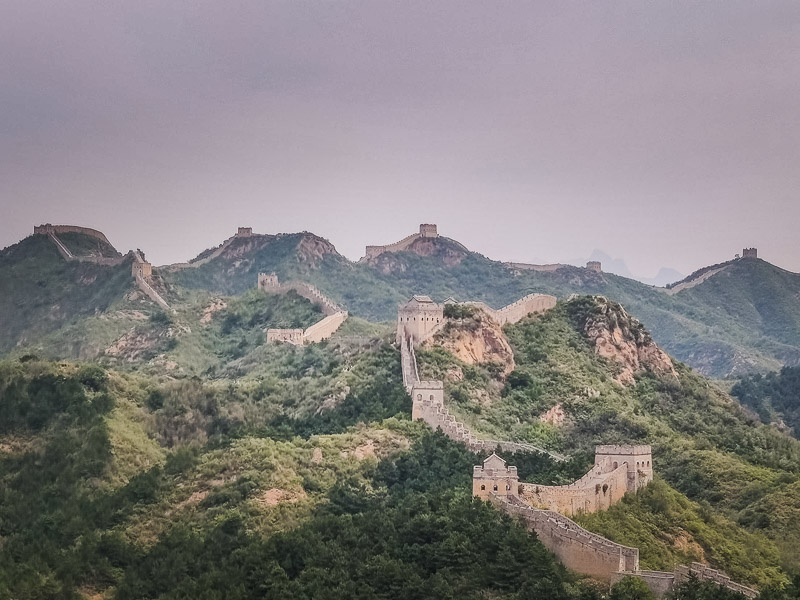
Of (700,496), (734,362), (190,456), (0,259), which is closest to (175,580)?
(190,456)

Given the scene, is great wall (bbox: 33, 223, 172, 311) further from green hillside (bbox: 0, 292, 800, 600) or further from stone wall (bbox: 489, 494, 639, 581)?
stone wall (bbox: 489, 494, 639, 581)

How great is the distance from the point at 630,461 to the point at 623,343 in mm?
36889

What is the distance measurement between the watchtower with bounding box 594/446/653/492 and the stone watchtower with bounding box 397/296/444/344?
2541cm

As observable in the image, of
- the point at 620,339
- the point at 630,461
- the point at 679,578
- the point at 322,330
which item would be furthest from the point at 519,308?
the point at 679,578

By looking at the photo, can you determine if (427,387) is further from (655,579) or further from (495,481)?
(655,579)

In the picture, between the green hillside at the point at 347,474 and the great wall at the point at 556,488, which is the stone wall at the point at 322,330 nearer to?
the green hillside at the point at 347,474

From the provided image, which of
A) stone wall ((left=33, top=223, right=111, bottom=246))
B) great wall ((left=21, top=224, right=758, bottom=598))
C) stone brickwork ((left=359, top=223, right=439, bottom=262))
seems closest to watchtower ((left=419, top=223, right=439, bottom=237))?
stone brickwork ((left=359, top=223, right=439, bottom=262))

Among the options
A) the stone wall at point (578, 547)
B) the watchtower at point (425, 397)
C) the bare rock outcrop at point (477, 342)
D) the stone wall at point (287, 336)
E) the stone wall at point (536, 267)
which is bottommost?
the stone wall at point (578, 547)

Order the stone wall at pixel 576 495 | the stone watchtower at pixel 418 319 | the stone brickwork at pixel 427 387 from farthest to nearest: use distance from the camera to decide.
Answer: the stone watchtower at pixel 418 319, the stone brickwork at pixel 427 387, the stone wall at pixel 576 495

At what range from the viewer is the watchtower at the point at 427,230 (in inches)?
6890

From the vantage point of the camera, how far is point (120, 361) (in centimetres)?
11038

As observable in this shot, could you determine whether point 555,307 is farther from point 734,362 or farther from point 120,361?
point 734,362

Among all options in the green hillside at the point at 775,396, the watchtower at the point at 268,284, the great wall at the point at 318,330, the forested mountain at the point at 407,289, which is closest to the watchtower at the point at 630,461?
the great wall at the point at 318,330

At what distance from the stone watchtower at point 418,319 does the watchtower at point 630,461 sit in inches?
1000
